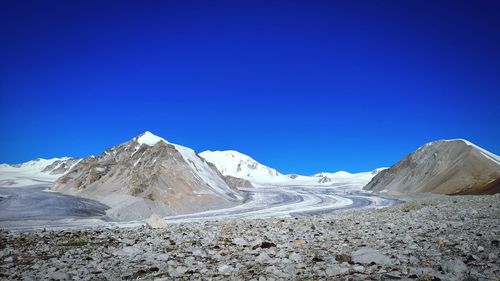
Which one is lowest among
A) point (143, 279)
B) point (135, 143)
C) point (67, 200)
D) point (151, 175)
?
point (143, 279)

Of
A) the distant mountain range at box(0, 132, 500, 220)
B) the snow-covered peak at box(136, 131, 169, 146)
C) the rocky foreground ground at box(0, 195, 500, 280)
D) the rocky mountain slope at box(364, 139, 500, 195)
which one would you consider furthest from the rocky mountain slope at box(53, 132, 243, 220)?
the rocky mountain slope at box(364, 139, 500, 195)

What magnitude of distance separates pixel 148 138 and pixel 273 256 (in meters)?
74.0

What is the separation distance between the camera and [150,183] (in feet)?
189

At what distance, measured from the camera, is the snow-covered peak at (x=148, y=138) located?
8006 centimetres

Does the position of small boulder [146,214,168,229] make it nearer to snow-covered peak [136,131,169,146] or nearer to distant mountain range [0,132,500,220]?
distant mountain range [0,132,500,220]

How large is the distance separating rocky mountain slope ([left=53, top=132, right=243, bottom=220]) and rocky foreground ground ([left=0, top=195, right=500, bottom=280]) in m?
29.9

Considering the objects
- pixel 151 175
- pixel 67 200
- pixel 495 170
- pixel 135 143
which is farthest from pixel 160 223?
pixel 495 170

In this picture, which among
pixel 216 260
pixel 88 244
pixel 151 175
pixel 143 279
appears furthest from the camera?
pixel 151 175

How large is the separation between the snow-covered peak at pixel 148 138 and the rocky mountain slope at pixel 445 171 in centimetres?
5973

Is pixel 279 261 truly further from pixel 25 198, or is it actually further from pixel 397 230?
pixel 25 198

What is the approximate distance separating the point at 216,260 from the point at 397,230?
8270mm

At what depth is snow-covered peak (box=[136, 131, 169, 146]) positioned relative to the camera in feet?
263

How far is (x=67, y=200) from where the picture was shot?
5078 centimetres

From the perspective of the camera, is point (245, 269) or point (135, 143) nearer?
point (245, 269)
